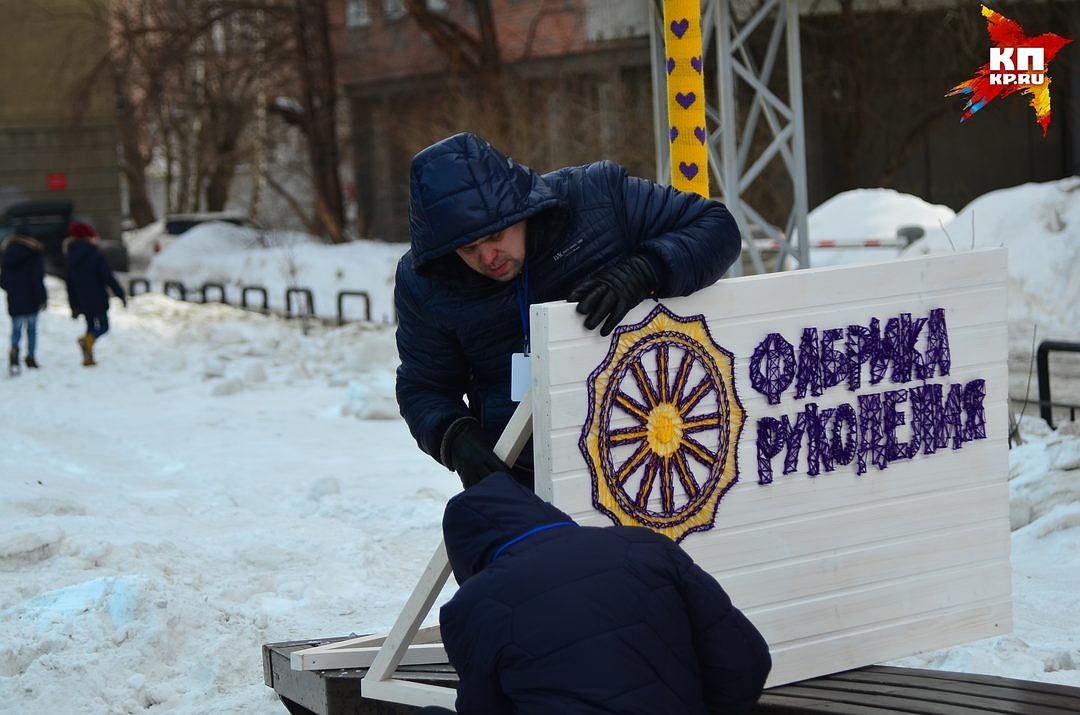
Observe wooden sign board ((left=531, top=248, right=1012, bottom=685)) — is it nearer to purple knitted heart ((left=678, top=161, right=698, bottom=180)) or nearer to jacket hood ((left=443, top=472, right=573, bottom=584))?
jacket hood ((left=443, top=472, right=573, bottom=584))

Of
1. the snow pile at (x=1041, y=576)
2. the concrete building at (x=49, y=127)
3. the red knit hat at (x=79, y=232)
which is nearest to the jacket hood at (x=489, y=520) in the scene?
the snow pile at (x=1041, y=576)

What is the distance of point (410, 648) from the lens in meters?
4.37

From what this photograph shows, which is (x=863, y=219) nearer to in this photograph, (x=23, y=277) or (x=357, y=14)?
(x=23, y=277)

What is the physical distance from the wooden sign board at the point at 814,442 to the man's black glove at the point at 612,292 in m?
0.05

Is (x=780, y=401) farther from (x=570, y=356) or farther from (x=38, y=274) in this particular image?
(x=38, y=274)

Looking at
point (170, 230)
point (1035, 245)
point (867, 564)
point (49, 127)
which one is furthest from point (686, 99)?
point (49, 127)

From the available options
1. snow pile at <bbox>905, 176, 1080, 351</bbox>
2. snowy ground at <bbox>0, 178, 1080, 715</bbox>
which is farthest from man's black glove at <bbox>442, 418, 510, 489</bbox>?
snow pile at <bbox>905, 176, 1080, 351</bbox>

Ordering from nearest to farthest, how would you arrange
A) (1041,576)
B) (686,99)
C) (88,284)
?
1. (1041,576)
2. (686,99)
3. (88,284)

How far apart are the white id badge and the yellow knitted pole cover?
2715mm

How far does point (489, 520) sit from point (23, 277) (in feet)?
44.4

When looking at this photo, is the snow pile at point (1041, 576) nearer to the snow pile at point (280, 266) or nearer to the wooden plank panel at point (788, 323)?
the wooden plank panel at point (788, 323)

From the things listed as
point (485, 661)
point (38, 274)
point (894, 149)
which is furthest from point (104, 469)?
point (894, 149)

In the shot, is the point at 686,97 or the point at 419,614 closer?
the point at 419,614

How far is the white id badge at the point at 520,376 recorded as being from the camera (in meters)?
3.75
